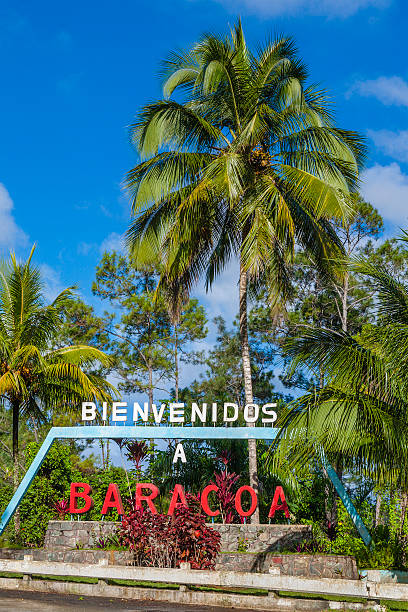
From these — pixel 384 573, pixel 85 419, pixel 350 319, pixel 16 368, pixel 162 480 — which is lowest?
pixel 384 573

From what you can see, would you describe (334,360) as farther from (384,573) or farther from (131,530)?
(131,530)

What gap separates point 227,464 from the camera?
70.0ft

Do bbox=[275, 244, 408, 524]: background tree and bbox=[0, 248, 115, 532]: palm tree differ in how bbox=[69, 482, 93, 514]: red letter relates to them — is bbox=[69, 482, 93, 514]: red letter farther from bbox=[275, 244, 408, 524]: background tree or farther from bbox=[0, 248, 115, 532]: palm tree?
bbox=[275, 244, 408, 524]: background tree

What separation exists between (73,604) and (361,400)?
5.72m

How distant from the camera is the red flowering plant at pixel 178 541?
14.5 meters

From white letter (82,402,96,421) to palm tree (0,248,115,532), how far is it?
256 millimetres

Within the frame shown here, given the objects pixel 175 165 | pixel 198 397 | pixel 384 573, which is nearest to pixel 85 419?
pixel 175 165

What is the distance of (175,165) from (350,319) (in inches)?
561

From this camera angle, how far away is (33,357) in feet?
63.5

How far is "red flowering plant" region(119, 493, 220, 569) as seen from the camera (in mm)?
14516

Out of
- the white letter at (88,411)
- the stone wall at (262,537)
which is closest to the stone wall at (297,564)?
the stone wall at (262,537)

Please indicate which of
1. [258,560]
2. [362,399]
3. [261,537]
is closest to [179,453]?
[261,537]

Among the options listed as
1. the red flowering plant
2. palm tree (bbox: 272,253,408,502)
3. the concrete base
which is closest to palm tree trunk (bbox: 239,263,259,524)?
the red flowering plant

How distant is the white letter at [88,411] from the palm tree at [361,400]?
8.25 metres
